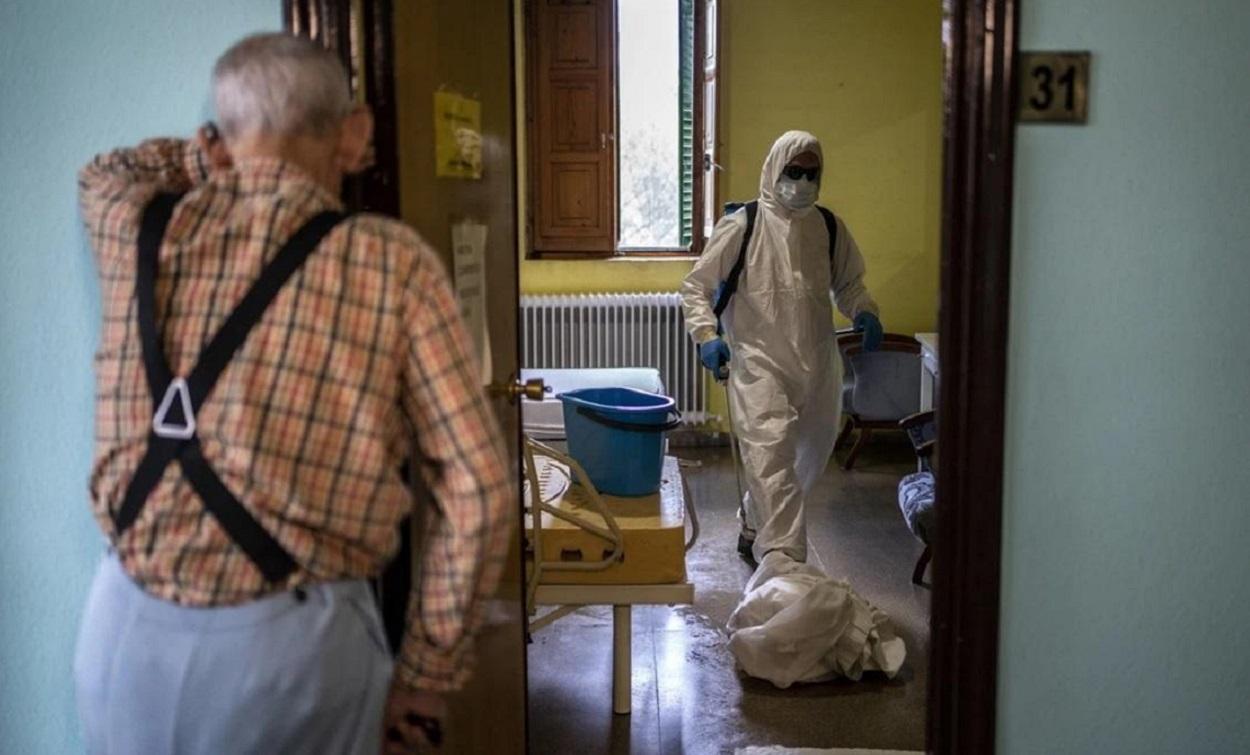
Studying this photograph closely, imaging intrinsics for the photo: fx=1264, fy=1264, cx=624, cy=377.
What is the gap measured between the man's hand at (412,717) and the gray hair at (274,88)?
62 centimetres

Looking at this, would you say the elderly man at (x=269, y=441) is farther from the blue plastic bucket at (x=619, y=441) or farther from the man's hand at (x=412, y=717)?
the blue plastic bucket at (x=619, y=441)

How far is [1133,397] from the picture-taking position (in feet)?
6.28

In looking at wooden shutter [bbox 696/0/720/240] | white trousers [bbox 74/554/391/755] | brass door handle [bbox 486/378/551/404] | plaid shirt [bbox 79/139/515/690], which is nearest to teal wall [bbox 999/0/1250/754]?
brass door handle [bbox 486/378/551/404]

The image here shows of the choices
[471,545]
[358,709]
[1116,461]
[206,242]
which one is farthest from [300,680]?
[1116,461]

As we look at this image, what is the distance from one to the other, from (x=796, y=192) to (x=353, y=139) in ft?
9.83

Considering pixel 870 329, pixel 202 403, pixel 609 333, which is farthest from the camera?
pixel 609 333

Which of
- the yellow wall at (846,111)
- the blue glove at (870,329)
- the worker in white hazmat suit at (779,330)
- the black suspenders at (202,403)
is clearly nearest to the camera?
the black suspenders at (202,403)

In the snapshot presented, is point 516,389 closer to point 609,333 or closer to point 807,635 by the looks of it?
point 807,635

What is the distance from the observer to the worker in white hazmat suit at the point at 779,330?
4.14 metres

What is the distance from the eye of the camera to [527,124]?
20.0 feet

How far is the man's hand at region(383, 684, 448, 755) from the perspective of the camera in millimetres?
1409

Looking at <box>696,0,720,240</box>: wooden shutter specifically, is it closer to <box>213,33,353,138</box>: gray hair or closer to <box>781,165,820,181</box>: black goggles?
<box>781,165,820,181</box>: black goggles

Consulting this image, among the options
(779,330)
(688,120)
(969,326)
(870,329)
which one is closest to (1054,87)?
(969,326)

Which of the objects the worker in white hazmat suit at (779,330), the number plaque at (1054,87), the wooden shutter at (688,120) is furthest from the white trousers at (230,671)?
the wooden shutter at (688,120)
